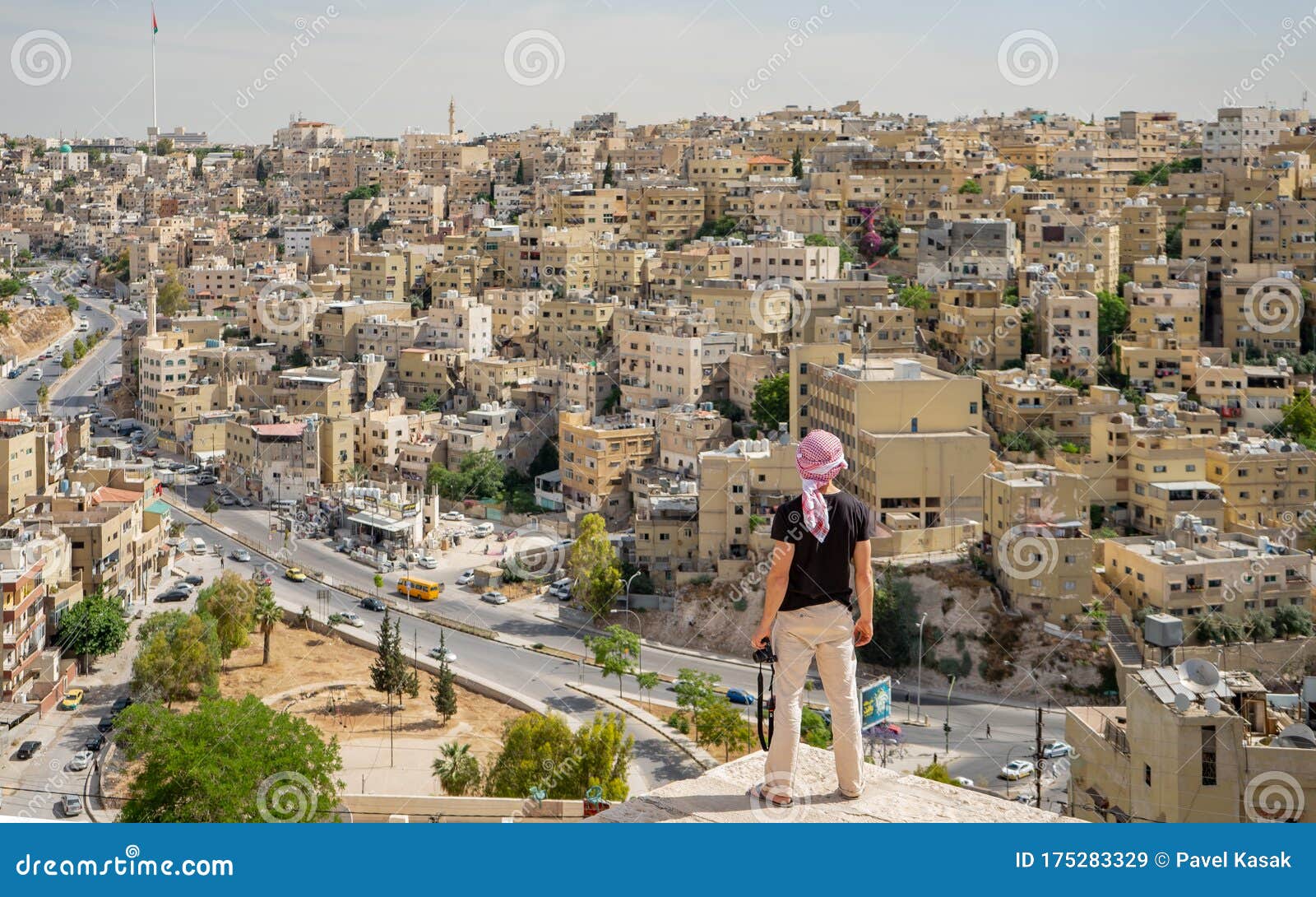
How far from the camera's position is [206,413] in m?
18.4

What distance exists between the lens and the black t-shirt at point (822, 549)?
7.96 ft

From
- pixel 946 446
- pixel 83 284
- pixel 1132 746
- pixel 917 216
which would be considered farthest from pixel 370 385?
pixel 83 284

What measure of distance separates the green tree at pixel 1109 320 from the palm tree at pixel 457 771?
9.61 m

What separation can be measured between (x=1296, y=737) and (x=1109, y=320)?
1038cm

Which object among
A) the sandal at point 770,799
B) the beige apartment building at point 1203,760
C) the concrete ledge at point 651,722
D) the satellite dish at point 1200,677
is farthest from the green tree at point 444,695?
the sandal at point 770,799

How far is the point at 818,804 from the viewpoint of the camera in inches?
96.5

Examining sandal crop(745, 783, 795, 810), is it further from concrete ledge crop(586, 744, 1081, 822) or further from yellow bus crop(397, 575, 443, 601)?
yellow bus crop(397, 575, 443, 601)

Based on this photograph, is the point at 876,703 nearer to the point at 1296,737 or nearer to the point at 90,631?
the point at 1296,737

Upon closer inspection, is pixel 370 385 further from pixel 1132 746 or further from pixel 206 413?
pixel 1132 746

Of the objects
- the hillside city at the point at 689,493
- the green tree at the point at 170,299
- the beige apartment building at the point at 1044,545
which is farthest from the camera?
the green tree at the point at 170,299

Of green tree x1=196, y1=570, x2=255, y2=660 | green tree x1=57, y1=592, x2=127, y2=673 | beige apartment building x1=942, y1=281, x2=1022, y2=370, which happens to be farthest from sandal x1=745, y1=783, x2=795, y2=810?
beige apartment building x1=942, y1=281, x2=1022, y2=370

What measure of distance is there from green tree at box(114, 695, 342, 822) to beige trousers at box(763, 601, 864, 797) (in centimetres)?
375

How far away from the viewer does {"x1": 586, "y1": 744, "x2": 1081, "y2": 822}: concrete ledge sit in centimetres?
238

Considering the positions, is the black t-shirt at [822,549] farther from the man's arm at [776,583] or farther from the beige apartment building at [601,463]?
the beige apartment building at [601,463]
